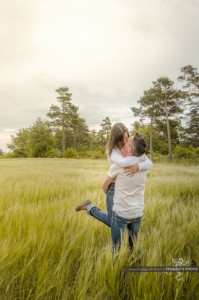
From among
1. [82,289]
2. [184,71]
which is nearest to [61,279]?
[82,289]

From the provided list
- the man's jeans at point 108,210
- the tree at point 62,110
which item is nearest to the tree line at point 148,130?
the tree at point 62,110

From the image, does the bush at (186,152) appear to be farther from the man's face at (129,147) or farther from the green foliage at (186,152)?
the man's face at (129,147)

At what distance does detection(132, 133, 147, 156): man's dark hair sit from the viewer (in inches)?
74.5

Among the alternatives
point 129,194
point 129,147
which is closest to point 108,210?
point 129,194

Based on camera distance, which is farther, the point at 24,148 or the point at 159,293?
the point at 24,148

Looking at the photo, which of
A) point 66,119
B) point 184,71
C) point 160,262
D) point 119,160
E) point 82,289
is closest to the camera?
point 82,289

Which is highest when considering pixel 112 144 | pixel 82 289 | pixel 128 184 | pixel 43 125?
pixel 43 125

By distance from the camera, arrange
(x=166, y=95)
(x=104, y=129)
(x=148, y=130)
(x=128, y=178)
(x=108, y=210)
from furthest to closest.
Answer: (x=104, y=129) < (x=148, y=130) < (x=166, y=95) < (x=108, y=210) < (x=128, y=178)

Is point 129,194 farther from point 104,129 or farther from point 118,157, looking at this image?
point 104,129

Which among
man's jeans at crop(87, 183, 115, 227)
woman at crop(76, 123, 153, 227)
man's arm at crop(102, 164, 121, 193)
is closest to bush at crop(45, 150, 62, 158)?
man's jeans at crop(87, 183, 115, 227)

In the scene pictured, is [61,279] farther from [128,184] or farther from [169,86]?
[169,86]

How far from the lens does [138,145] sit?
191 cm

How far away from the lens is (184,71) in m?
26.2

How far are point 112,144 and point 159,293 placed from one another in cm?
124
